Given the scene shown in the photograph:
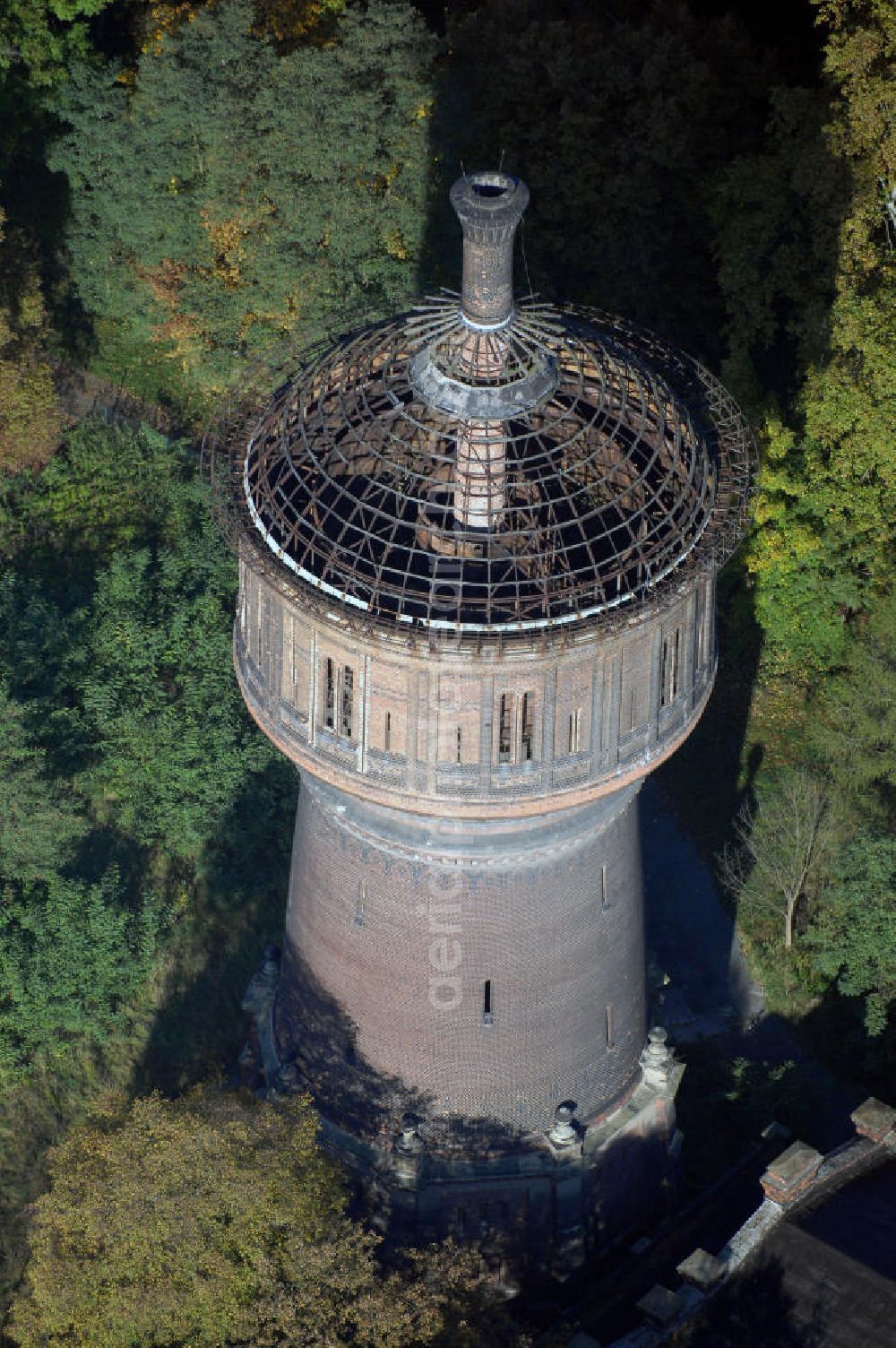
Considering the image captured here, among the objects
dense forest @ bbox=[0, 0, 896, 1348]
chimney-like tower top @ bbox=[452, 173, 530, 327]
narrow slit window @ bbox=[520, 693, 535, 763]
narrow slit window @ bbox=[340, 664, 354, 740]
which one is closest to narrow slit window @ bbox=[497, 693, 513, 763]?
narrow slit window @ bbox=[520, 693, 535, 763]

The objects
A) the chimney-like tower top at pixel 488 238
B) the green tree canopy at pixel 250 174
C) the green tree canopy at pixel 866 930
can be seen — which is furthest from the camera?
the green tree canopy at pixel 250 174

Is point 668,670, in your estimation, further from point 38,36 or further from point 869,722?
point 38,36

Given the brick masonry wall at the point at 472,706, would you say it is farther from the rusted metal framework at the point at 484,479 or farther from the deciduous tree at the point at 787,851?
the deciduous tree at the point at 787,851

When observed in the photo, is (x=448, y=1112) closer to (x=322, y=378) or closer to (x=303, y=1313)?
(x=303, y=1313)

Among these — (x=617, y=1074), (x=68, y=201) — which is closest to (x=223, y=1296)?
(x=617, y=1074)

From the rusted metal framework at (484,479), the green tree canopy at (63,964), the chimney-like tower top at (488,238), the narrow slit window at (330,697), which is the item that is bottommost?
the green tree canopy at (63,964)

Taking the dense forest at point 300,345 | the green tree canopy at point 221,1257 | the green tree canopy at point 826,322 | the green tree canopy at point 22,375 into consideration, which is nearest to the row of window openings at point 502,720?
the green tree canopy at point 221,1257

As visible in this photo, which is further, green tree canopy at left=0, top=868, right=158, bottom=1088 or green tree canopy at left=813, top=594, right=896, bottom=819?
green tree canopy at left=813, top=594, right=896, bottom=819

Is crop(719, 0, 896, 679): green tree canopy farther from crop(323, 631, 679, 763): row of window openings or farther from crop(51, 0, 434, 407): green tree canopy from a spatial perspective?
crop(323, 631, 679, 763): row of window openings
